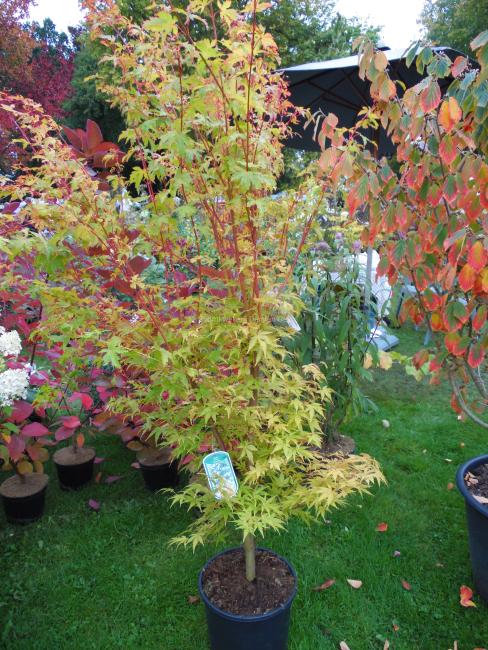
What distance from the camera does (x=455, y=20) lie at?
1961 cm

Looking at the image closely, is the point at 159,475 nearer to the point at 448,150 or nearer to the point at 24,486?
the point at 24,486

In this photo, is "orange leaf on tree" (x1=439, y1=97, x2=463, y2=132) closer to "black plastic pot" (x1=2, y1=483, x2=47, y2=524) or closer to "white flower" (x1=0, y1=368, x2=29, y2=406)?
"white flower" (x1=0, y1=368, x2=29, y2=406)

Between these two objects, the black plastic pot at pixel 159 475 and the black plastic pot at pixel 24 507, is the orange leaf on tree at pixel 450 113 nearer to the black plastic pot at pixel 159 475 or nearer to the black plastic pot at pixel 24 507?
the black plastic pot at pixel 159 475

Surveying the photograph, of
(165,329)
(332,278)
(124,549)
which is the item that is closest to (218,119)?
(165,329)

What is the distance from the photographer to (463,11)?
59.8 ft

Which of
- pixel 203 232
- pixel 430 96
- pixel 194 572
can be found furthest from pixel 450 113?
pixel 194 572

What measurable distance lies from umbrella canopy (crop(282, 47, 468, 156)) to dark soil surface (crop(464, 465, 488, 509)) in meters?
2.74

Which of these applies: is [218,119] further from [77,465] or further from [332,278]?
[77,465]

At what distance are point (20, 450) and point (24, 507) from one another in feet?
1.78

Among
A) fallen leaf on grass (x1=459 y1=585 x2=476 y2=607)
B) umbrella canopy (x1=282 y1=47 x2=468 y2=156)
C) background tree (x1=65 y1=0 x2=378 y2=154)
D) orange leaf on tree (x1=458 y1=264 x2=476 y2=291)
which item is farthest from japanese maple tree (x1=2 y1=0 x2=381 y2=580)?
background tree (x1=65 y1=0 x2=378 y2=154)

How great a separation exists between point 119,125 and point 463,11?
45.6 feet

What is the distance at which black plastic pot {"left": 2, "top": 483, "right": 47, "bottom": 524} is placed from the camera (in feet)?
9.11

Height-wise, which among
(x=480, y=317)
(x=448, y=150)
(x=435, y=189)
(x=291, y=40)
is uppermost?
(x=291, y=40)

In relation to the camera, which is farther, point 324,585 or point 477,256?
point 324,585
